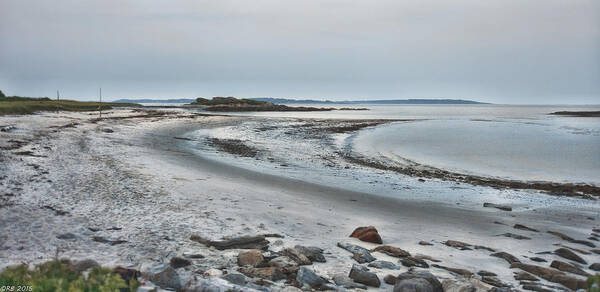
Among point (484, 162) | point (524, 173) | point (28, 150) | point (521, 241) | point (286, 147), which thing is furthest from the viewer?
point (286, 147)

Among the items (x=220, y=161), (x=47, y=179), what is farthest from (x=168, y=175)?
(x=220, y=161)

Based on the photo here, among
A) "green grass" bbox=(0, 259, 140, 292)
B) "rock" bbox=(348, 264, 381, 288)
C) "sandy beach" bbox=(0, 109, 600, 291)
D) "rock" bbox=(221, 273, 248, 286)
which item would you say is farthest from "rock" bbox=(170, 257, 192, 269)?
"rock" bbox=(348, 264, 381, 288)

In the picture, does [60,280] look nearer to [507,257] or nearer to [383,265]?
[383,265]

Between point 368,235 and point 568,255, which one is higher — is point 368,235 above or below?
above

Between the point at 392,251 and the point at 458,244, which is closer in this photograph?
the point at 392,251

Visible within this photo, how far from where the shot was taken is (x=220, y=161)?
50.7 ft

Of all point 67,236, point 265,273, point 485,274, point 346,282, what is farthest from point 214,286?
point 485,274

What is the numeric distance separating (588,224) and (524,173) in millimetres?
9344

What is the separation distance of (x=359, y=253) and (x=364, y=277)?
903 mm

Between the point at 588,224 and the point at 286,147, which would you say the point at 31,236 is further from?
the point at 286,147

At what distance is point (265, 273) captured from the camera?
15.4ft

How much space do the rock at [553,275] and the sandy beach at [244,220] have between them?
0.12 feet

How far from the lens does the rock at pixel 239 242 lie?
570 cm

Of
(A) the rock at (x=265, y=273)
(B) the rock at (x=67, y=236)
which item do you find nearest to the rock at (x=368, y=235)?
(A) the rock at (x=265, y=273)
